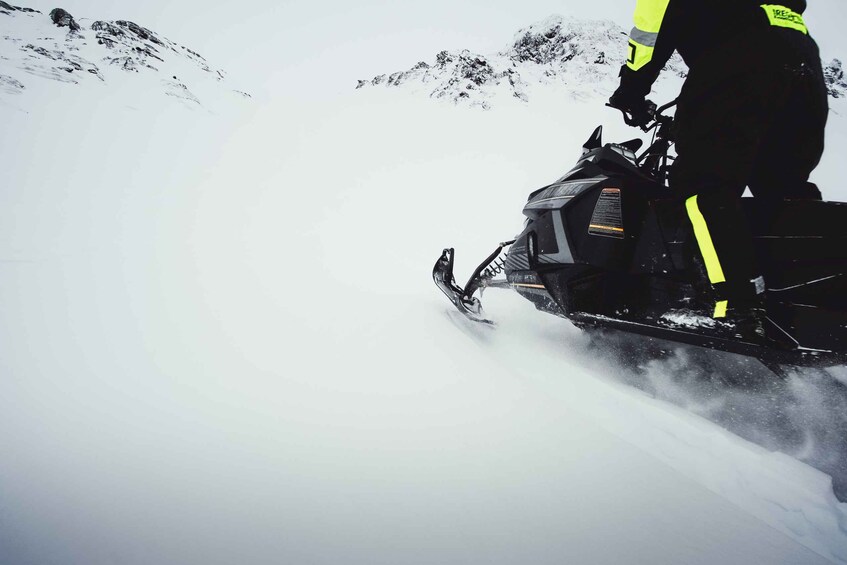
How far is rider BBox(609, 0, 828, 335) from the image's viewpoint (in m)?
1.06

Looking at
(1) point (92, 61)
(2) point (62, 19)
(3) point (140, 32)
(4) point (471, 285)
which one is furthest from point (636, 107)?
(3) point (140, 32)

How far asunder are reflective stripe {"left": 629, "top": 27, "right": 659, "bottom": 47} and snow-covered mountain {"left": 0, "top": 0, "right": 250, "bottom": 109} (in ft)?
34.1

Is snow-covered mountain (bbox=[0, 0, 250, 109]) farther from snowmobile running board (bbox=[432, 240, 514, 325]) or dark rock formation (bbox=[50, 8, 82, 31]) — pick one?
snowmobile running board (bbox=[432, 240, 514, 325])

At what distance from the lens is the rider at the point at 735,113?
3.47 ft

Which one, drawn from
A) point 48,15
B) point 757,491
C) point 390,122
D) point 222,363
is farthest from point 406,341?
point 48,15

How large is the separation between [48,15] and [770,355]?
32.4 metres

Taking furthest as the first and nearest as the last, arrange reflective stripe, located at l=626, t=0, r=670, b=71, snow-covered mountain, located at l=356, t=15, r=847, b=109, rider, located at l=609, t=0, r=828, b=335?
1. snow-covered mountain, located at l=356, t=15, r=847, b=109
2. reflective stripe, located at l=626, t=0, r=670, b=71
3. rider, located at l=609, t=0, r=828, b=335

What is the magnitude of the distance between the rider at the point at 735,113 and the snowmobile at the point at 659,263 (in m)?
0.08

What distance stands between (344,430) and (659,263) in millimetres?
1321

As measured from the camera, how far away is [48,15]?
754 inches

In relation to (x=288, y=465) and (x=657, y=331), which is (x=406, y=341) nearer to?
(x=288, y=465)

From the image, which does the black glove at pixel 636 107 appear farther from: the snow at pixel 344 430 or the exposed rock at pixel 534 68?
the exposed rock at pixel 534 68

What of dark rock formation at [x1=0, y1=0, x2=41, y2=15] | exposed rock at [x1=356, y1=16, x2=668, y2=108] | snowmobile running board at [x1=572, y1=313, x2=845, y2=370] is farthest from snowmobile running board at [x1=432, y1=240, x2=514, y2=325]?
dark rock formation at [x1=0, y1=0, x2=41, y2=15]

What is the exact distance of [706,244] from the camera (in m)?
1.17
